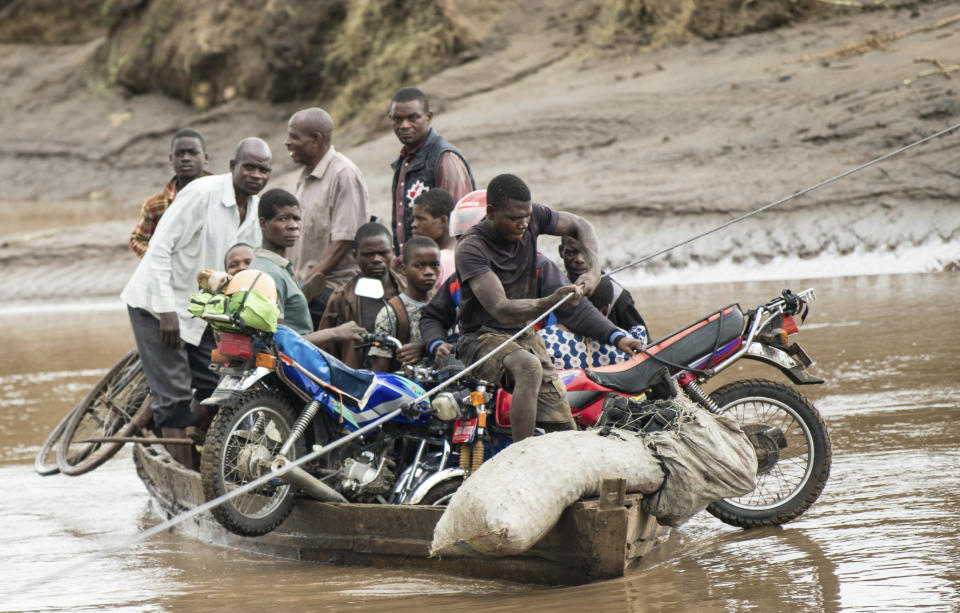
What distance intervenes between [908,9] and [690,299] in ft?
21.1

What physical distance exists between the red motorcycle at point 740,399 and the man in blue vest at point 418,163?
6.53ft

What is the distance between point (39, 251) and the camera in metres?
17.5

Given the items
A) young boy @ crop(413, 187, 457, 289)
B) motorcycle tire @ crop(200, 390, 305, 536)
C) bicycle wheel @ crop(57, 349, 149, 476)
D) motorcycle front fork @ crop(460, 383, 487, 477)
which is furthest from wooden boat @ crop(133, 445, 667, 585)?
young boy @ crop(413, 187, 457, 289)

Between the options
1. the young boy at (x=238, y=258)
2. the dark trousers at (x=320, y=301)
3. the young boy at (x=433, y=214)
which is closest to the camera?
the young boy at (x=238, y=258)

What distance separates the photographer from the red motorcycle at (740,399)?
5.29 metres

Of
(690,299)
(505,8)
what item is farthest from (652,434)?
(505,8)

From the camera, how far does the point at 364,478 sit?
17.6ft

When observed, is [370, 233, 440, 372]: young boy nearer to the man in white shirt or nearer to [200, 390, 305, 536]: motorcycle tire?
[200, 390, 305, 536]: motorcycle tire

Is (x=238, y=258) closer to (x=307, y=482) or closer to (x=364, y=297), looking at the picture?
(x=364, y=297)

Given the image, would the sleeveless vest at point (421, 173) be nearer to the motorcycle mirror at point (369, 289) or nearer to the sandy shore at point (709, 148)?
the motorcycle mirror at point (369, 289)

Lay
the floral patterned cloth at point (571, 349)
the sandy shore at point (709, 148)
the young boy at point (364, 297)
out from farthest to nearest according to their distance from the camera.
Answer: the sandy shore at point (709, 148), the young boy at point (364, 297), the floral patterned cloth at point (571, 349)

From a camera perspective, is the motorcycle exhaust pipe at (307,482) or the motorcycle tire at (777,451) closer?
the motorcycle exhaust pipe at (307,482)

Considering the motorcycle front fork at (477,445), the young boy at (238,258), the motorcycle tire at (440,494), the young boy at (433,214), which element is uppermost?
the young boy at (433,214)

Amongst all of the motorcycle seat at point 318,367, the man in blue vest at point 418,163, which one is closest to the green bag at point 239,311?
the motorcycle seat at point 318,367
